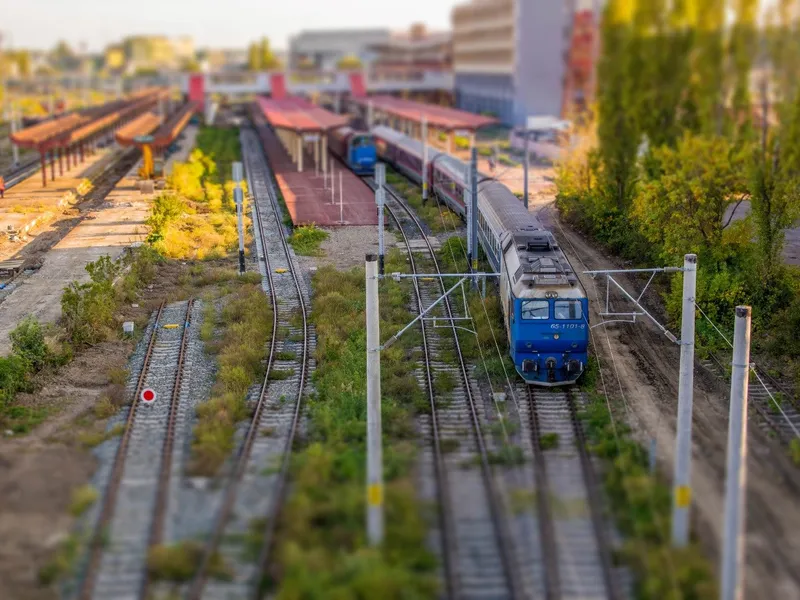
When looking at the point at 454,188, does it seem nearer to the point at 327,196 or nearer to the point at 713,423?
the point at 327,196

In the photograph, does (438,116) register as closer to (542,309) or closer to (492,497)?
(542,309)

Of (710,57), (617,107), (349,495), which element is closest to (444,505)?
(349,495)

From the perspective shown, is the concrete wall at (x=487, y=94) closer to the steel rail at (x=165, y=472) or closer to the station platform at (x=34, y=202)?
the station platform at (x=34, y=202)

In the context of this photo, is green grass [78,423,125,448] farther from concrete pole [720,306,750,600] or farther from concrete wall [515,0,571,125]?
concrete wall [515,0,571,125]

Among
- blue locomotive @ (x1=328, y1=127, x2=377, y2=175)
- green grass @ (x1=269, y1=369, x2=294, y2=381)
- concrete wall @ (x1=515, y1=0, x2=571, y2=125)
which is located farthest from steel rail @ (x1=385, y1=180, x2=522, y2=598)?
concrete wall @ (x1=515, y1=0, x2=571, y2=125)

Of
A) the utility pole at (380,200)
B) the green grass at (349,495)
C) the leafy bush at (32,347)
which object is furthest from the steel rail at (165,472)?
the utility pole at (380,200)

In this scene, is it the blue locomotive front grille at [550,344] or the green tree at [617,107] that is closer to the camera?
the blue locomotive front grille at [550,344]
